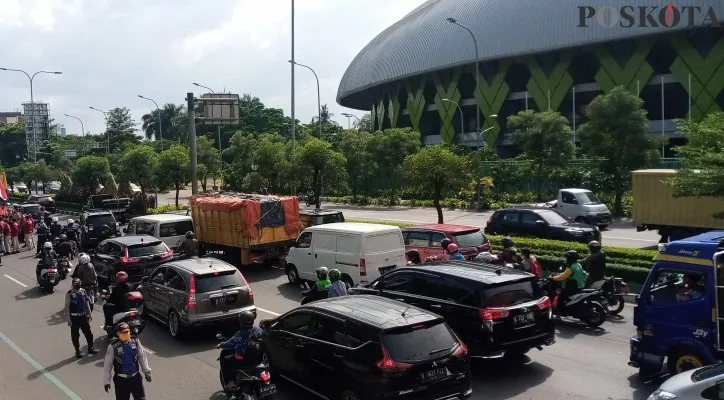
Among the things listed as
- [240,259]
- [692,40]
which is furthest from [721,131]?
[692,40]

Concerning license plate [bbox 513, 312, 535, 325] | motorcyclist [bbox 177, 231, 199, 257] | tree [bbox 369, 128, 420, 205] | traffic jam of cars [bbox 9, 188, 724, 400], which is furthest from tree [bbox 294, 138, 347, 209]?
license plate [bbox 513, 312, 535, 325]

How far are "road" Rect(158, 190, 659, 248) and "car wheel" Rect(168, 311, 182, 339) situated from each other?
1797 centimetres

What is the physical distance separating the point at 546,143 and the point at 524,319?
3484 centimetres

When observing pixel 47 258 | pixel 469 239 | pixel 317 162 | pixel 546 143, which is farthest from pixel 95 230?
pixel 546 143

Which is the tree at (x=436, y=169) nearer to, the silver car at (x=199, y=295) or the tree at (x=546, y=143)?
the silver car at (x=199, y=295)

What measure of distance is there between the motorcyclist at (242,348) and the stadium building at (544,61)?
38518mm

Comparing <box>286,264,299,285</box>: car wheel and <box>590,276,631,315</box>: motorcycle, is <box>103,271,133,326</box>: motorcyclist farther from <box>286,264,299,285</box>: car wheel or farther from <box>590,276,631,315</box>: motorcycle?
<box>590,276,631,315</box>: motorcycle

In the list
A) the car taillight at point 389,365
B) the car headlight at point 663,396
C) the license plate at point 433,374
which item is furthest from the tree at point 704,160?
the car taillight at point 389,365

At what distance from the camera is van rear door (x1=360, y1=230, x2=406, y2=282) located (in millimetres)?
15539

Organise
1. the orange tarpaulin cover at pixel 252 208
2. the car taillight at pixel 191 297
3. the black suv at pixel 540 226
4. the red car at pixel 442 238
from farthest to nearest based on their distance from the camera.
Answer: the black suv at pixel 540 226
the orange tarpaulin cover at pixel 252 208
the red car at pixel 442 238
the car taillight at pixel 191 297

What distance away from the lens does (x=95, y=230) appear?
26.9 meters

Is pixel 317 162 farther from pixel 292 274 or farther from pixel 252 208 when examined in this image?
pixel 292 274

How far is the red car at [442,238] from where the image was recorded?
17.2 m

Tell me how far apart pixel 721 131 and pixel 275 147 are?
31.2m
